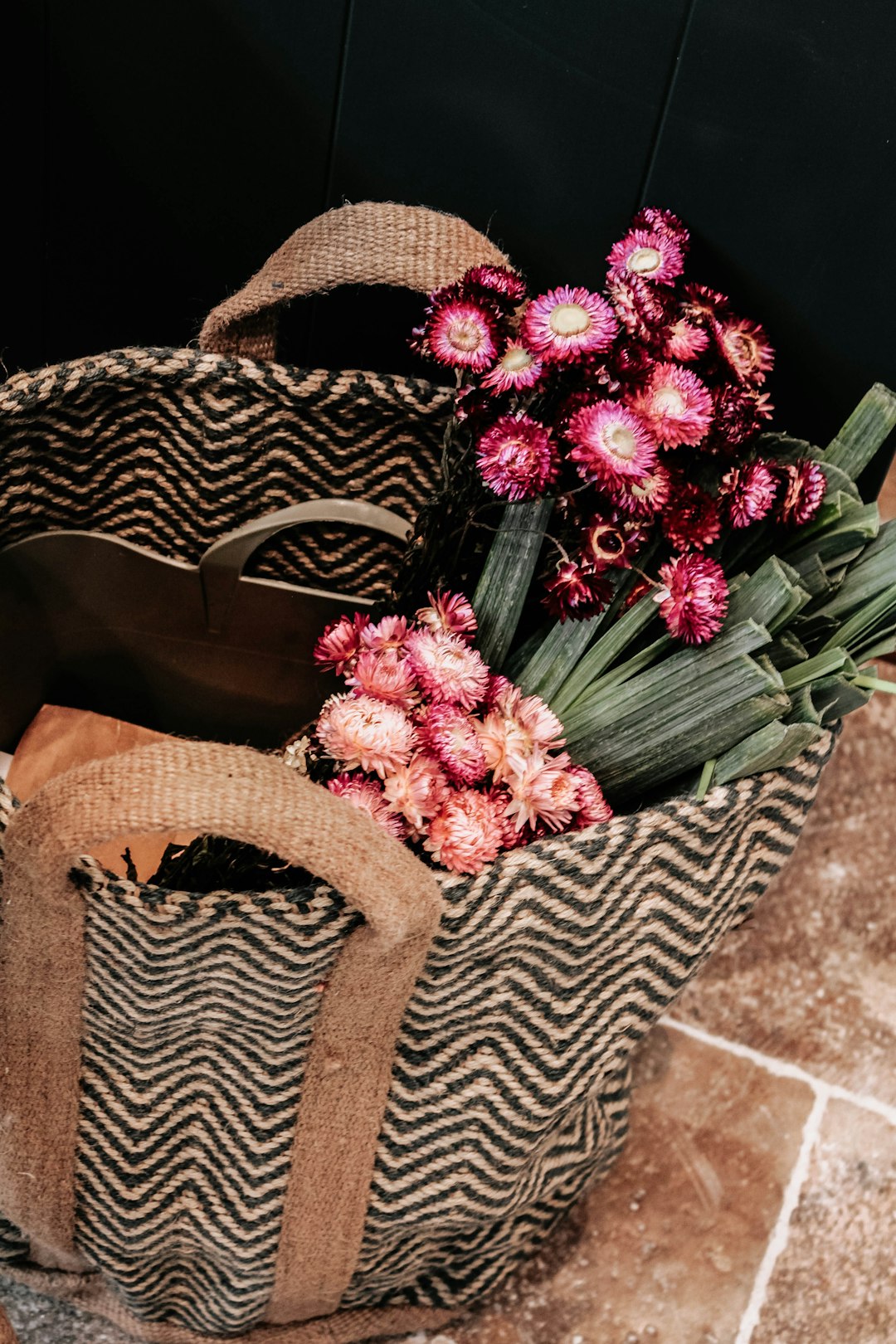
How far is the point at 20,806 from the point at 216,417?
0.42 metres

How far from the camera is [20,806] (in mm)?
606

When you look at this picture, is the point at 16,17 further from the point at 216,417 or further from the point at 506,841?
the point at 506,841

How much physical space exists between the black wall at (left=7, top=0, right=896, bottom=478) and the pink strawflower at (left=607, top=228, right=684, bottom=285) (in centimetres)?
8

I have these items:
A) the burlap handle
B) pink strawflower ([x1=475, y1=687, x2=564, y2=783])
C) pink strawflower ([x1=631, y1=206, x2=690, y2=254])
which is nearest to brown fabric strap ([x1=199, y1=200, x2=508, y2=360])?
pink strawflower ([x1=631, y1=206, x2=690, y2=254])

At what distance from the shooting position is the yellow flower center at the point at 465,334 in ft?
2.44

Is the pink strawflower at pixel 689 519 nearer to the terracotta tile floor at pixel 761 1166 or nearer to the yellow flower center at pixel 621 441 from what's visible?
the yellow flower center at pixel 621 441

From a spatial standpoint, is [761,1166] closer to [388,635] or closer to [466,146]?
[388,635]

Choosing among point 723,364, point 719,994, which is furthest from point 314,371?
point 719,994

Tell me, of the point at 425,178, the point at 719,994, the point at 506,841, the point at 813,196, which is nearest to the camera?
the point at 506,841

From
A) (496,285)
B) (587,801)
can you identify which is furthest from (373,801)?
(496,285)

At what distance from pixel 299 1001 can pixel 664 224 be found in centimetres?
58

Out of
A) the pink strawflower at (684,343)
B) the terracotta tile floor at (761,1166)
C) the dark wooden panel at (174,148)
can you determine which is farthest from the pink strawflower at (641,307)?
the terracotta tile floor at (761,1166)

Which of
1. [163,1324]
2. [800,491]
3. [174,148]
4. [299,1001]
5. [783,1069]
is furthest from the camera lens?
[783,1069]

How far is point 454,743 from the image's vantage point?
70cm
